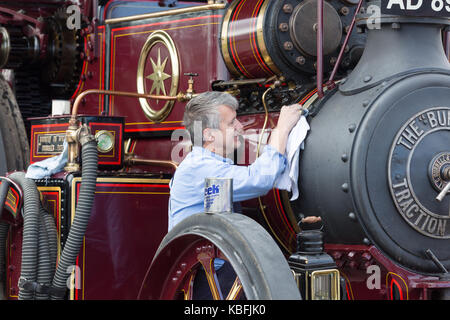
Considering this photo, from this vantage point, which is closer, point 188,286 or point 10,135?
point 188,286

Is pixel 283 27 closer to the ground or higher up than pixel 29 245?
higher up

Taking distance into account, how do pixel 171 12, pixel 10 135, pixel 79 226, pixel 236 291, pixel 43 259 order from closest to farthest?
pixel 236 291, pixel 79 226, pixel 43 259, pixel 171 12, pixel 10 135

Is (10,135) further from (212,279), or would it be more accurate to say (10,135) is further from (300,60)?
(212,279)

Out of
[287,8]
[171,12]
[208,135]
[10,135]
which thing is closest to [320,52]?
[287,8]

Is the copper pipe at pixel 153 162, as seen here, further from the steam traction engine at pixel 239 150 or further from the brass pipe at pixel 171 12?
the brass pipe at pixel 171 12

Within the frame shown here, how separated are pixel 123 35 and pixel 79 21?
0.40 meters

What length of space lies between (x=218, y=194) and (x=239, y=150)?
28.6 inches

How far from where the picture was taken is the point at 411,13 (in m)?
2.56

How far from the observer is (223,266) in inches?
100

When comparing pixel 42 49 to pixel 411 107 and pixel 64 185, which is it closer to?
pixel 64 185

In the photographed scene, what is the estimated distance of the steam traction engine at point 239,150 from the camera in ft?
7.94

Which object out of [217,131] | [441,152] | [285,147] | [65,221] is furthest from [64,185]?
[441,152]

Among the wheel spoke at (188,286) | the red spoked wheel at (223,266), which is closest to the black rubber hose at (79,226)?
the red spoked wheel at (223,266)

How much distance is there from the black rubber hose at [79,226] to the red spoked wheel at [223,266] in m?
0.46
